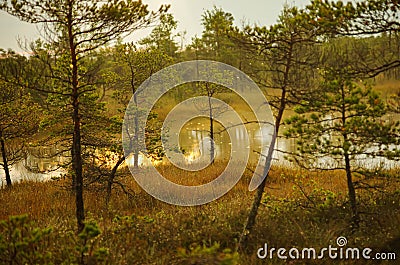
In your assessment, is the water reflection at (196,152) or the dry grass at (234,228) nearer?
the dry grass at (234,228)

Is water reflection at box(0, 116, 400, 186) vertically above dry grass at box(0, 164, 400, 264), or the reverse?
water reflection at box(0, 116, 400, 186)

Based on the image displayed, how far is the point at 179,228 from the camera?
7281 millimetres

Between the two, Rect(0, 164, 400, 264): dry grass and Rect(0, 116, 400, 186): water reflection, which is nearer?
Rect(0, 164, 400, 264): dry grass

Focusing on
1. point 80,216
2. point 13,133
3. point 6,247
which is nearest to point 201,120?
point 13,133

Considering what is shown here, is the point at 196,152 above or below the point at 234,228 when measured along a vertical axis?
above

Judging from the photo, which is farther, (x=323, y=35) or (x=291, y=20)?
(x=323, y=35)

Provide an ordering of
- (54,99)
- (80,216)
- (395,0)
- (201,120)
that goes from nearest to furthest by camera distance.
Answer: (395,0)
(80,216)
(54,99)
(201,120)

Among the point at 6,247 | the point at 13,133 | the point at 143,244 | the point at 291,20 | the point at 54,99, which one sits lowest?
the point at 143,244

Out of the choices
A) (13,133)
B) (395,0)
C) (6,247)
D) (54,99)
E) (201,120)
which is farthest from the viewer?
(201,120)

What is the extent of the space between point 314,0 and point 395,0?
4.39 feet

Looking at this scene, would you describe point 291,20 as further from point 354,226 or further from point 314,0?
point 354,226

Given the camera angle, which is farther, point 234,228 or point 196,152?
point 196,152

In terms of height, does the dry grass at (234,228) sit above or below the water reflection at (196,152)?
below

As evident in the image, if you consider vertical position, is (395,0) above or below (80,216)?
above
